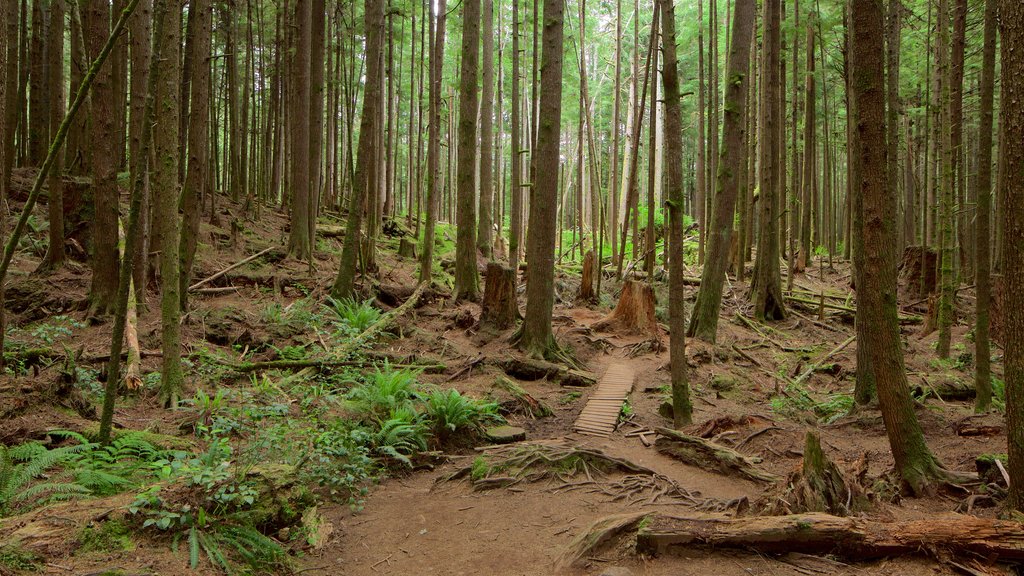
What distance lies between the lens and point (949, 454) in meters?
5.92

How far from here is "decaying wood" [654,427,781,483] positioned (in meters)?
5.66

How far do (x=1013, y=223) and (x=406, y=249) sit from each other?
1645cm

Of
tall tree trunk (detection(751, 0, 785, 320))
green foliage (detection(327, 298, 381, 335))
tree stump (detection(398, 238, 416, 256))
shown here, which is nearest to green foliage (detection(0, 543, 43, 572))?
green foliage (detection(327, 298, 381, 335))

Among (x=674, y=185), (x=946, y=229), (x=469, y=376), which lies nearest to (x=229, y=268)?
(x=469, y=376)

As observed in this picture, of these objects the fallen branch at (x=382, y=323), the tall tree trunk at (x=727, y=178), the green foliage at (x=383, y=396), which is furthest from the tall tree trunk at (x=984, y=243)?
the fallen branch at (x=382, y=323)

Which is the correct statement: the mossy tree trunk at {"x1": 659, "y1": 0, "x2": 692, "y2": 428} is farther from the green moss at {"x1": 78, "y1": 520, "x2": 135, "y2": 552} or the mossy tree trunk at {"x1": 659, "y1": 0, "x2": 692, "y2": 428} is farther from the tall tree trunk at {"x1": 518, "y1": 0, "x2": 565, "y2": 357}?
the green moss at {"x1": 78, "y1": 520, "x2": 135, "y2": 552}

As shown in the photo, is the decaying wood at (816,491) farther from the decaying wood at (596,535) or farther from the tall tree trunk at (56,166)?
the tall tree trunk at (56,166)

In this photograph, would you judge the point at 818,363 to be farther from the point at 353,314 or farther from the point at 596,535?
the point at 353,314

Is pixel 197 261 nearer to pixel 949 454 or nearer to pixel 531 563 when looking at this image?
pixel 531 563

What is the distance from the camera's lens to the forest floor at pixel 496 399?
160 inches

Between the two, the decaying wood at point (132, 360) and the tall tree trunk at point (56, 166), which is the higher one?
the tall tree trunk at point (56, 166)

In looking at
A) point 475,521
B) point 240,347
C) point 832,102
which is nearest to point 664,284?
point 240,347

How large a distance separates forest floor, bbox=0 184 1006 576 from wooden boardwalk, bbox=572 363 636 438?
6.9 inches

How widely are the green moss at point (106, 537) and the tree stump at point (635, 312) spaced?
10.7 metres
